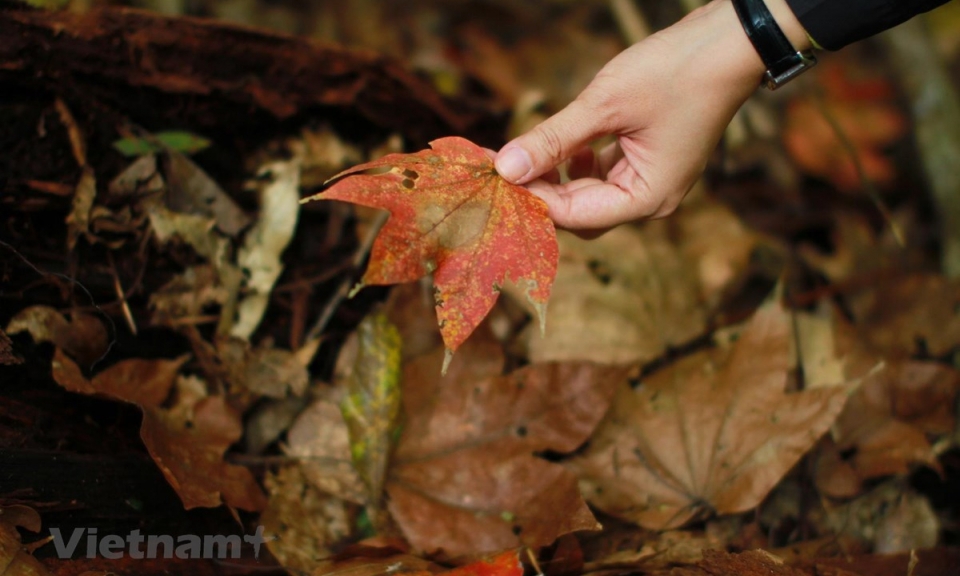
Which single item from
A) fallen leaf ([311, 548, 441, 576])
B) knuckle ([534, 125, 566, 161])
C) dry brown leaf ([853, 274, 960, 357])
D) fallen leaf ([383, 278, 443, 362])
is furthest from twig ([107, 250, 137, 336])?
dry brown leaf ([853, 274, 960, 357])

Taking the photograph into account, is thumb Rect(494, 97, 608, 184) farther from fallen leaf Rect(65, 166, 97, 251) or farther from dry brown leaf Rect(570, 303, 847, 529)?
fallen leaf Rect(65, 166, 97, 251)

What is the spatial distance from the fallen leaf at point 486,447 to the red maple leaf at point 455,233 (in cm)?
46

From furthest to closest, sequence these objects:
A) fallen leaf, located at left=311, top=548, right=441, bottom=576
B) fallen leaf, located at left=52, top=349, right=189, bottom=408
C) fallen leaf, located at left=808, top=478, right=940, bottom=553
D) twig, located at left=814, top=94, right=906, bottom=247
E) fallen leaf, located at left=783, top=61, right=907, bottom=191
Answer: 1. fallen leaf, located at left=783, top=61, right=907, bottom=191
2. twig, located at left=814, top=94, right=906, bottom=247
3. fallen leaf, located at left=808, top=478, right=940, bottom=553
4. fallen leaf, located at left=52, top=349, right=189, bottom=408
5. fallen leaf, located at left=311, top=548, right=441, bottom=576

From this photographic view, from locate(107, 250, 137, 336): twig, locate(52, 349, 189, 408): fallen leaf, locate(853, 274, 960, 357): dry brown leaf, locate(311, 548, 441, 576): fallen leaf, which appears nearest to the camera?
locate(311, 548, 441, 576): fallen leaf

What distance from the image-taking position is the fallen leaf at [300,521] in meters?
1.34

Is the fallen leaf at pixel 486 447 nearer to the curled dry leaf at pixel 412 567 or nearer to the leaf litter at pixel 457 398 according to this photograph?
the leaf litter at pixel 457 398

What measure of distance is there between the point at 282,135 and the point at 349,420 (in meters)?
0.89

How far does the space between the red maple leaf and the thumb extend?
0.14ft

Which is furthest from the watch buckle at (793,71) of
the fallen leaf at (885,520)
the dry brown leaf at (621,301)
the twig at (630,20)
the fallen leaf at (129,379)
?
the twig at (630,20)

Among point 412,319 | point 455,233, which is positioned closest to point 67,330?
point 412,319

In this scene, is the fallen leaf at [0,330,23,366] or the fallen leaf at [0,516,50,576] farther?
the fallen leaf at [0,330,23,366]

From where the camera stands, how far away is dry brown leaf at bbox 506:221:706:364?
187 cm

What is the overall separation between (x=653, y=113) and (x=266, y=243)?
100cm

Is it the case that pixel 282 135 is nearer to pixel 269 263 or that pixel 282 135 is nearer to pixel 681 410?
pixel 269 263
